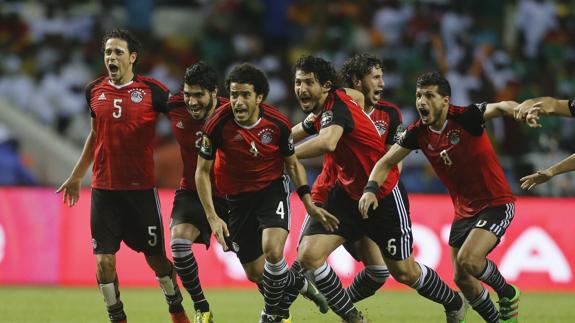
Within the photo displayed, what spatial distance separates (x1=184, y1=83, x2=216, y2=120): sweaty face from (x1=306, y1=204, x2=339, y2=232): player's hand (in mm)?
1437

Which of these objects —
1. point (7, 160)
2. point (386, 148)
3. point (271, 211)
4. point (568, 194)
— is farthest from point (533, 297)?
point (7, 160)

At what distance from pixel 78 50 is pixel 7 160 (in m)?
3.45

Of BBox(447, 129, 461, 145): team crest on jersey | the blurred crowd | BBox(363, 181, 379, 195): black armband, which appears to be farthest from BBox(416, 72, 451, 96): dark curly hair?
the blurred crowd

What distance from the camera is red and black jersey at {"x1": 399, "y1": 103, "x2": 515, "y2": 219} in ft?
33.0

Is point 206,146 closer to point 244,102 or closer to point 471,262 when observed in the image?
point 244,102

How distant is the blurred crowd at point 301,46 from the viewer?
20109 mm

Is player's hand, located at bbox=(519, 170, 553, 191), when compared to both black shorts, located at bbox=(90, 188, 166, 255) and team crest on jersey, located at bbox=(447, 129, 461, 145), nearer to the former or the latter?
team crest on jersey, located at bbox=(447, 129, 461, 145)

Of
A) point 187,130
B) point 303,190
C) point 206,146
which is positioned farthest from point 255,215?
point 187,130

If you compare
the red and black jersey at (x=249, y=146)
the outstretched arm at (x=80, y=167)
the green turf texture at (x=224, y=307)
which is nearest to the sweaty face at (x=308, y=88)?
the red and black jersey at (x=249, y=146)

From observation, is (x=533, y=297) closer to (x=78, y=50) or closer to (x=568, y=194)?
(x=568, y=194)

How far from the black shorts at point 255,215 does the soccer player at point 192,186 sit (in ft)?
1.57

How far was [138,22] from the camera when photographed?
862 inches

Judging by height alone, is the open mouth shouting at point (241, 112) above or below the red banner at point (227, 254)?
above

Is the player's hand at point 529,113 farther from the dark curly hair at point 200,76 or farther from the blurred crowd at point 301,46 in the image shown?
the blurred crowd at point 301,46
